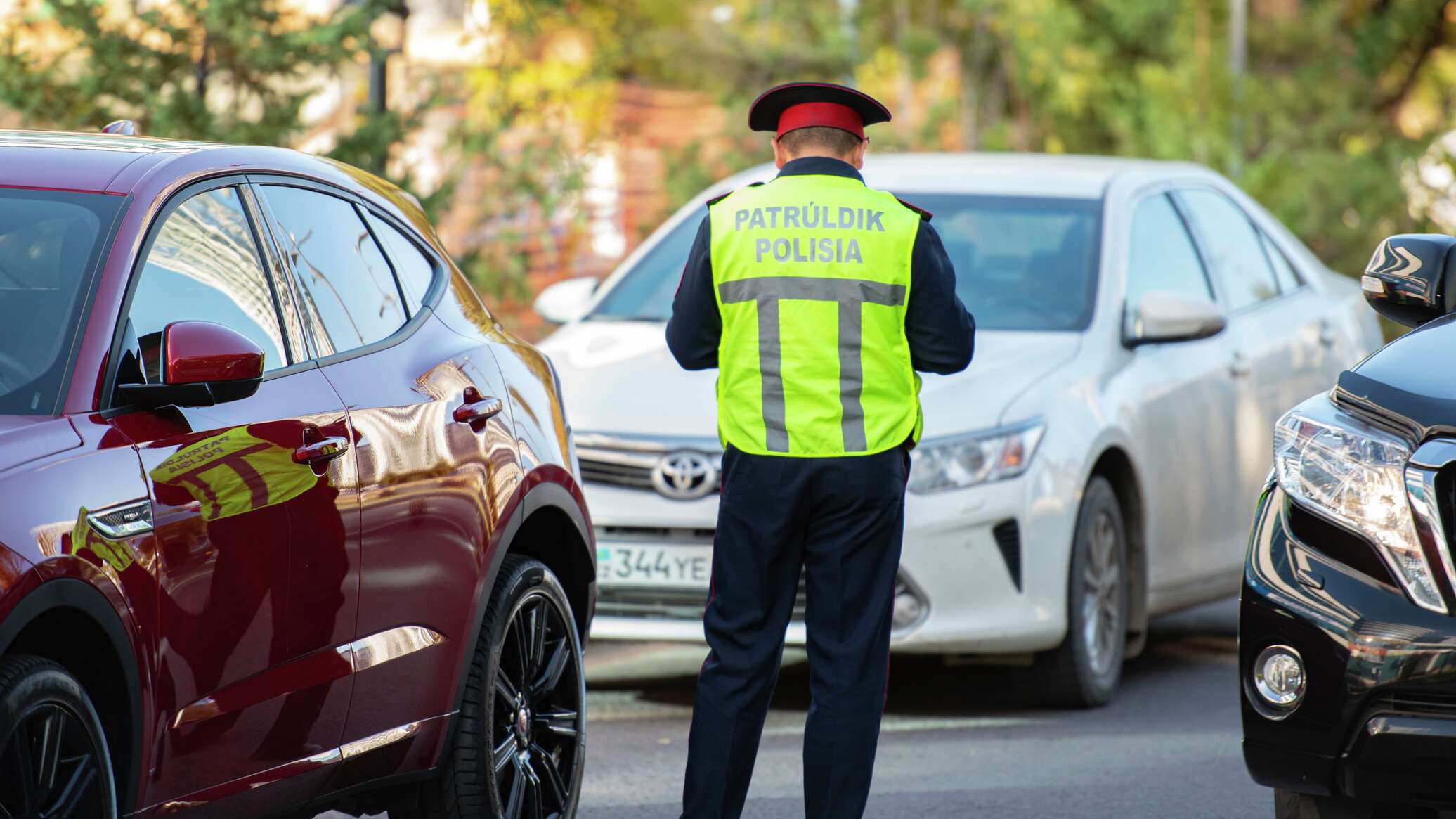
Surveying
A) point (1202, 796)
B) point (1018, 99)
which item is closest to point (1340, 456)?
point (1202, 796)

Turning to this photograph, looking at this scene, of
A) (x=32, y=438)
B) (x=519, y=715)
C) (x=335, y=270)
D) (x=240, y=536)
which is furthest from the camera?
(x=519, y=715)

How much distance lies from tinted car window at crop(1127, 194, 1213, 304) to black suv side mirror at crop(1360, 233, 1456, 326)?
284cm

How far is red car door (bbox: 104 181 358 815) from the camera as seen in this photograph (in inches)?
149

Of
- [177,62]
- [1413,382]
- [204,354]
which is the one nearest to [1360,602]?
[1413,382]

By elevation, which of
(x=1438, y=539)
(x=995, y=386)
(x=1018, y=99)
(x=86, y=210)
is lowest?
(x=1018, y=99)

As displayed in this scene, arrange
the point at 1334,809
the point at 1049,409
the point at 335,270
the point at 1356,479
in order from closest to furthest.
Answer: the point at 1356,479
the point at 1334,809
the point at 335,270
the point at 1049,409

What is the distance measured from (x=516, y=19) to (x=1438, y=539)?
9.04 meters

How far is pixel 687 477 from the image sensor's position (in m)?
7.27

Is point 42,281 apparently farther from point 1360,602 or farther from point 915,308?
point 1360,602

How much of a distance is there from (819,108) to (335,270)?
3.60 ft

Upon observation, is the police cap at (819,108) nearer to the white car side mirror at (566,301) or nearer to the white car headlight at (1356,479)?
the white car headlight at (1356,479)

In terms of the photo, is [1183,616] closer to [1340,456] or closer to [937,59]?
[1340,456]

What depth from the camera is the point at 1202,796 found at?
6145 mm

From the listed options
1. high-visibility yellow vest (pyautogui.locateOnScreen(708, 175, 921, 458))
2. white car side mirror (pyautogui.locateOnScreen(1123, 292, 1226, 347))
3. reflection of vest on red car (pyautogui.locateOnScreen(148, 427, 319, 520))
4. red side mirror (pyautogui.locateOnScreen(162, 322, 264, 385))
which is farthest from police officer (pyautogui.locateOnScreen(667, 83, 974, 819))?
white car side mirror (pyautogui.locateOnScreen(1123, 292, 1226, 347))
